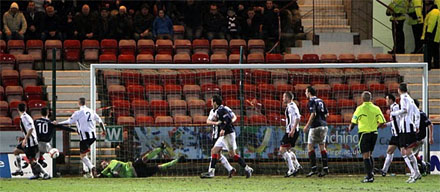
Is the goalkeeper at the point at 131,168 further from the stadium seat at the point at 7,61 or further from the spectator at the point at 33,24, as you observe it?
the spectator at the point at 33,24

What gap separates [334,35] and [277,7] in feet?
6.83

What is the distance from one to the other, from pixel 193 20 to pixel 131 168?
657 cm

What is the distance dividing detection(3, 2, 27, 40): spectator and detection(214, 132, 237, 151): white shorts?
25.0 feet

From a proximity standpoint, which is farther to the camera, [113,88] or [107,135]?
[113,88]

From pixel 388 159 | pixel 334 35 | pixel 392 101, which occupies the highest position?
pixel 334 35

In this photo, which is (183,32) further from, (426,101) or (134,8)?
(426,101)

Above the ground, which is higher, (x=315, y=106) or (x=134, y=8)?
(x=134, y=8)

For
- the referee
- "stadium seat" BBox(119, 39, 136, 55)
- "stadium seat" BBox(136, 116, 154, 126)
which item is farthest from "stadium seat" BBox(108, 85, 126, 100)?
the referee

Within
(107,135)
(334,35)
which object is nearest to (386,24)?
(334,35)

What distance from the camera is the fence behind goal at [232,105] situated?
19328 millimetres

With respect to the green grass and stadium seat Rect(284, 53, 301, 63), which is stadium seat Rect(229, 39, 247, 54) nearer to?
stadium seat Rect(284, 53, 301, 63)

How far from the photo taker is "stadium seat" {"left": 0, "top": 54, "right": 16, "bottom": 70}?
72.3ft

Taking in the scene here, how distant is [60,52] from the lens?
22703mm

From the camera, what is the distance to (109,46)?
22844 mm
